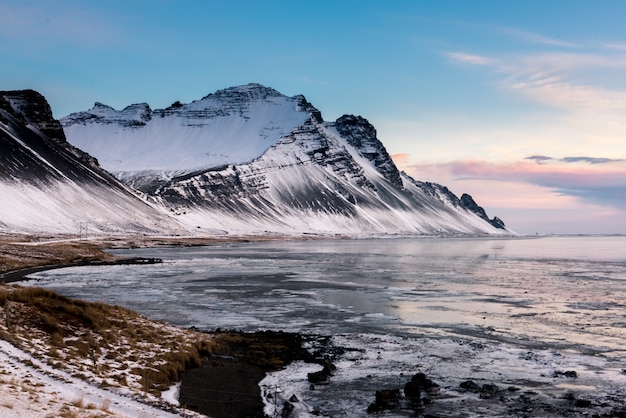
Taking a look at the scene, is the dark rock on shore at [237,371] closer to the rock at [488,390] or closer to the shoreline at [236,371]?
Answer: the shoreline at [236,371]

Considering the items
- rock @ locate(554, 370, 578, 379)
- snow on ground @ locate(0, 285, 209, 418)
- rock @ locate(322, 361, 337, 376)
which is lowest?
rock @ locate(322, 361, 337, 376)

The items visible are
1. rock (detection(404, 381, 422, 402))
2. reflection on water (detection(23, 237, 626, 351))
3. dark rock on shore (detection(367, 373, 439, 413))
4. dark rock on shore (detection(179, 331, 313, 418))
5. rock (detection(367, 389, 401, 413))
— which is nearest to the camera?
rock (detection(367, 389, 401, 413))

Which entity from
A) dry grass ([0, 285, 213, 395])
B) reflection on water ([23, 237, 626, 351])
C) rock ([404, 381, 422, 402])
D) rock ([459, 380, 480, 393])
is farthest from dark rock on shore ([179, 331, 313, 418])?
rock ([459, 380, 480, 393])

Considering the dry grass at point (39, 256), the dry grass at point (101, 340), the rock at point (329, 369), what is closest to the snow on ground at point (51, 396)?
the dry grass at point (101, 340)

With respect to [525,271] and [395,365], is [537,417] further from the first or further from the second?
[525,271]

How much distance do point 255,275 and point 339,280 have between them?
11.6 metres

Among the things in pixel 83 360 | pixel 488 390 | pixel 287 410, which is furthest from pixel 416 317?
pixel 83 360

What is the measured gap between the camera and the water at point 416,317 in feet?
80.6

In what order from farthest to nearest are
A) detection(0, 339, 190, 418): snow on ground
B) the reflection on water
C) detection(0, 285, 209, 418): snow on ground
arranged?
the reflection on water → detection(0, 285, 209, 418): snow on ground → detection(0, 339, 190, 418): snow on ground

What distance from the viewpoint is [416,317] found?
40750 mm

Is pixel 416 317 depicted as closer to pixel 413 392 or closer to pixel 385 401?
pixel 413 392

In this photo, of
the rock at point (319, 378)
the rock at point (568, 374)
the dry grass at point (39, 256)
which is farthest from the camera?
the dry grass at point (39, 256)

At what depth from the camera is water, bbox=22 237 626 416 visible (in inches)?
967

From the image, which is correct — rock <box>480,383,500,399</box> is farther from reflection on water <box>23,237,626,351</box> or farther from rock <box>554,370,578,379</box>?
reflection on water <box>23,237,626,351</box>
